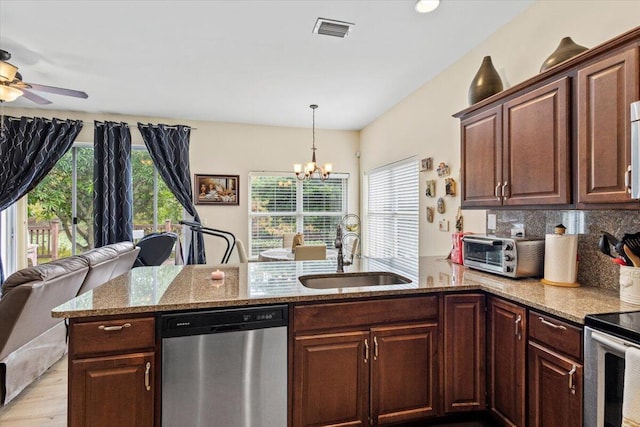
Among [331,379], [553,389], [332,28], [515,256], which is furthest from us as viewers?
[332,28]

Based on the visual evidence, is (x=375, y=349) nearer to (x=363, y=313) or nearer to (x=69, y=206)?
(x=363, y=313)

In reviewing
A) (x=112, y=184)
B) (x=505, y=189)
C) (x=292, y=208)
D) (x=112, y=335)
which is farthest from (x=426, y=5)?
(x=112, y=184)

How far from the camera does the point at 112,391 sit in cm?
156

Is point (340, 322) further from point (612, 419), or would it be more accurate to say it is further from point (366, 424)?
point (612, 419)

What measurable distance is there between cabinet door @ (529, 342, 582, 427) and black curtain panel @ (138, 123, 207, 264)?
4568mm

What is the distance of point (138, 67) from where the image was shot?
3434mm

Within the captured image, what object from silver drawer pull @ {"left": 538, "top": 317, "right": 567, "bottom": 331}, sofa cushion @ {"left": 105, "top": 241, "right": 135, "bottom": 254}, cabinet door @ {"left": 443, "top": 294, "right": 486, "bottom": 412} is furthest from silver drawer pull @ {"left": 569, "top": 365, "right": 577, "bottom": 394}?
sofa cushion @ {"left": 105, "top": 241, "right": 135, "bottom": 254}

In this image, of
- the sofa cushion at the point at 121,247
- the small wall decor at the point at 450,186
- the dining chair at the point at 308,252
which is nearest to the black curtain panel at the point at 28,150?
the sofa cushion at the point at 121,247

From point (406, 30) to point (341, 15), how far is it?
571 mm

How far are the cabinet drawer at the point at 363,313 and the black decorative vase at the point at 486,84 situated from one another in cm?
152

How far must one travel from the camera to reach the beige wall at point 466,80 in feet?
6.69

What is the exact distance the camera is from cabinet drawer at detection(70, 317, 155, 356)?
60.4 inches

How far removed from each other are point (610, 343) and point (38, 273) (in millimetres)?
3051

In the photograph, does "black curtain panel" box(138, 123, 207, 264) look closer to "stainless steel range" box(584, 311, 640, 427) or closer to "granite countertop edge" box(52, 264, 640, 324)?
"granite countertop edge" box(52, 264, 640, 324)
